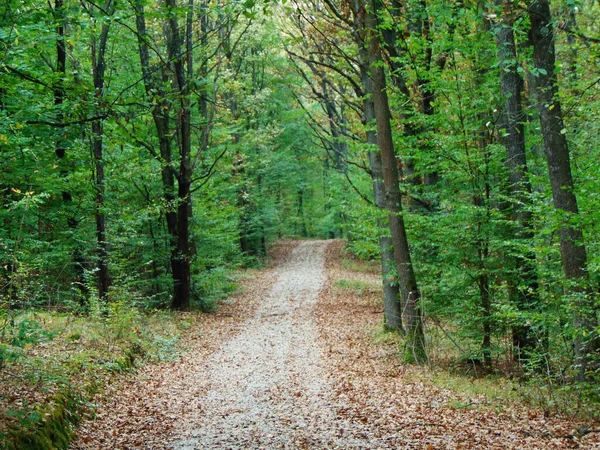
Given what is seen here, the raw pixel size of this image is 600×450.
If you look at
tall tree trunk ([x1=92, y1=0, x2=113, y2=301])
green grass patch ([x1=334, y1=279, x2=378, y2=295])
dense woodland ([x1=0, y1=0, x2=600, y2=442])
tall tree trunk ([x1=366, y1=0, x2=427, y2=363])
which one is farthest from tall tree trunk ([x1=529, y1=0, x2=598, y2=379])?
green grass patch ([x1=334, y1=279, x2=378, y2=295])

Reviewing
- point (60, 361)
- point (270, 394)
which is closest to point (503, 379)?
point (270, 394)

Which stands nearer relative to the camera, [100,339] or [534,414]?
[534,414]

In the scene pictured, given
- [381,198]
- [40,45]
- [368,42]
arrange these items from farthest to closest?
[381,198]
[368,42]
[40,45]

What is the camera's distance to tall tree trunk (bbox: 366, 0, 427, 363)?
942cm

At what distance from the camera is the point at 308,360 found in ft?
36.5

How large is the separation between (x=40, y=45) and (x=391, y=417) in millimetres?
7766

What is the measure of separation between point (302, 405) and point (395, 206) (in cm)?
402

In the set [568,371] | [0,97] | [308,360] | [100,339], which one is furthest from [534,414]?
[0,97]

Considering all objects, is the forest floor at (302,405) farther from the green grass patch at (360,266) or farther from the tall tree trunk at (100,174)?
the green grass patch at (360,266)

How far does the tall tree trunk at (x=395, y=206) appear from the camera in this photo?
9.42m

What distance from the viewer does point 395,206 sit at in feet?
31.1

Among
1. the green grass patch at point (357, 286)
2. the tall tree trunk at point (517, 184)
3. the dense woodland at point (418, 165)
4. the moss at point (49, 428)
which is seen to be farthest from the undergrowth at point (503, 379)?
the green grass patch at point (357, 286)

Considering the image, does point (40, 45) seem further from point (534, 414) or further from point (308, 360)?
point (534, 414)

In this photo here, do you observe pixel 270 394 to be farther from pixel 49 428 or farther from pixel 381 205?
pixel 381 205
